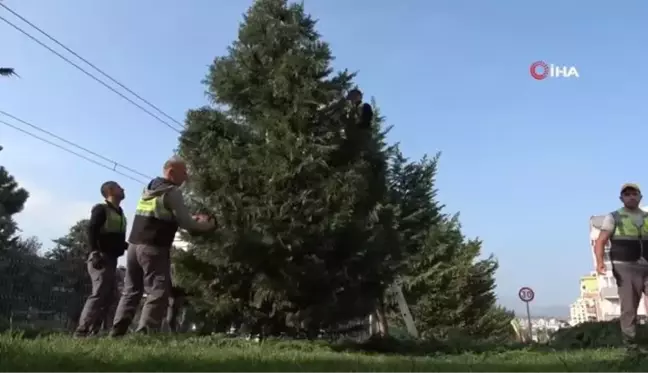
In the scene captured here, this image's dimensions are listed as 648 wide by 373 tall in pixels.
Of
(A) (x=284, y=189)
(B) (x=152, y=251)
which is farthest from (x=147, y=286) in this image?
(A) (x=284, y=189)

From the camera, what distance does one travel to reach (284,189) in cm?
861

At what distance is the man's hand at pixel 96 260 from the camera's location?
6.64m

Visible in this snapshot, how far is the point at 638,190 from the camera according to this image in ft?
22.6

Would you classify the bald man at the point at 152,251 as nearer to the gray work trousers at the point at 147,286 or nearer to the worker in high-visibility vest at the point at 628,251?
the gray work trousers at the point at 147,286

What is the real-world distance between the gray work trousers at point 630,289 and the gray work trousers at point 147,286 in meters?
4.58

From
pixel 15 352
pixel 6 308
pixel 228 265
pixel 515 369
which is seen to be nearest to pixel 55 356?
pixel 15 352

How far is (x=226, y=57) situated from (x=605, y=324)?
6530 millimetres

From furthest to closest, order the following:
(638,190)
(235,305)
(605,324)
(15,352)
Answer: (235,305) < (605,324) < (638,190) < (15,352)

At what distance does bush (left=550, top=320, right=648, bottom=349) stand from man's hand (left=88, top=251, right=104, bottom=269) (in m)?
5.08

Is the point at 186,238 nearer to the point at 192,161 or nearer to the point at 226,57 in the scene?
the point at 192,161

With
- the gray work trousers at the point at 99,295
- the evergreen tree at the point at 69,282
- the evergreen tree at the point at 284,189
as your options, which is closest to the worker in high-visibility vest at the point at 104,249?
the gray work trousers at the point at 99,295

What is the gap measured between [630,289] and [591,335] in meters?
1.14

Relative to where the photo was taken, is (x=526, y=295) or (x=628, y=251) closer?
(x=628, y=251)

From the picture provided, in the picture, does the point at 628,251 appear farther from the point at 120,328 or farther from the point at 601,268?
the point at 120,328
